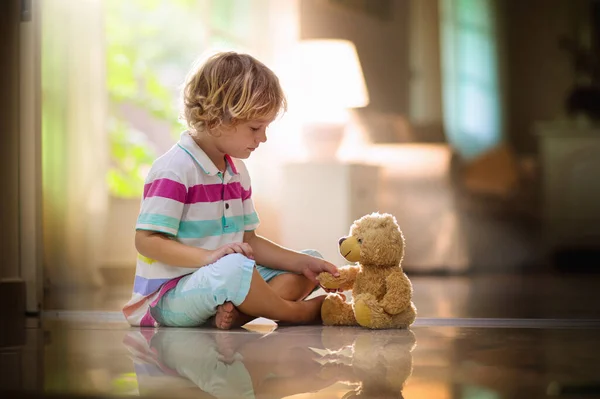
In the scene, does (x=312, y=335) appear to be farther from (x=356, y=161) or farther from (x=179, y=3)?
(x=179, y=3)

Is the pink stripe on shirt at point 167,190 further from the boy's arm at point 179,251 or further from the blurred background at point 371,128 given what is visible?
the blurred background at point 371,128

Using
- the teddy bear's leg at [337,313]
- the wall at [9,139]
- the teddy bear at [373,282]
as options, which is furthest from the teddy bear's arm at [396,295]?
the wall at [9,139]

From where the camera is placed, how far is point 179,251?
1.55 meters

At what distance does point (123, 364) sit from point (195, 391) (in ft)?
0.83

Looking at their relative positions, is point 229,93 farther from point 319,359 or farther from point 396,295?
point 319,359

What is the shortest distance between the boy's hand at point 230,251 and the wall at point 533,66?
165 centimetres

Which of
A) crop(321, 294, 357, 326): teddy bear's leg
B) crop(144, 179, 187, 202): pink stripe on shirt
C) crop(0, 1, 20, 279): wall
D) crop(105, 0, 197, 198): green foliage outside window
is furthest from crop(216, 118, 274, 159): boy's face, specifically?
crop(105, 0, 197, 198): green foliage outside window

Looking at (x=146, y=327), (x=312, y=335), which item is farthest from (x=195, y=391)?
(x=146, y=327)

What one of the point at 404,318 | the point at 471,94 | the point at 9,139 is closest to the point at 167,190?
the point at 404,318

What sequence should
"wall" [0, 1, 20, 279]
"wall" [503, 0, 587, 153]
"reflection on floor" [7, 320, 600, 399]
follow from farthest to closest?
"wall" [503, 0, 587, 153], "wall" [0, 1, 20, 279], "reflection on floor" [7, 320, 600, 399]

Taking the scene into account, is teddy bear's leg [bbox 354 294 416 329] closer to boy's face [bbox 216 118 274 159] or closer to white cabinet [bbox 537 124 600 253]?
boy's face [bbox 216 118 274 159]

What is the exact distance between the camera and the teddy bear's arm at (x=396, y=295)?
1.56m

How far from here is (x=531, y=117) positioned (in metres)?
2.90

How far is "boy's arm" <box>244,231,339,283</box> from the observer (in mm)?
1689
